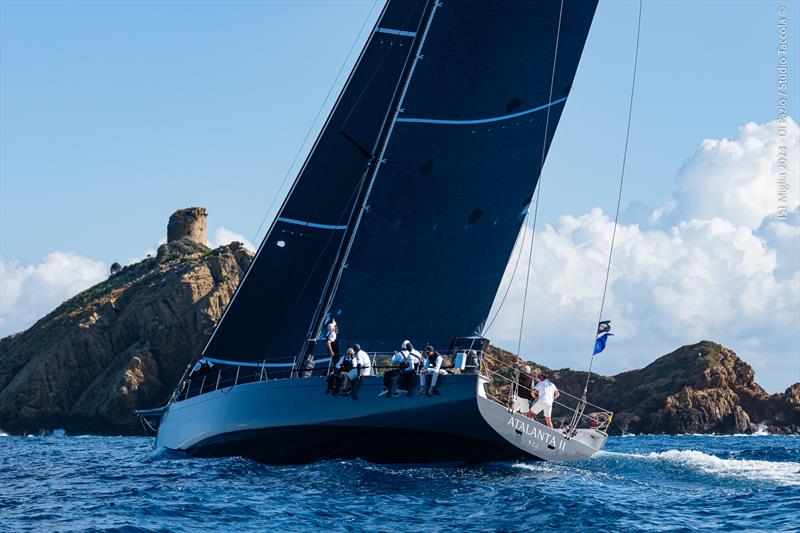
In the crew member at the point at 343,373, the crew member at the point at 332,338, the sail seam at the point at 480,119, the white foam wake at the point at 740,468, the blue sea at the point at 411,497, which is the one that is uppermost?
the sail seam at the point at 480,119

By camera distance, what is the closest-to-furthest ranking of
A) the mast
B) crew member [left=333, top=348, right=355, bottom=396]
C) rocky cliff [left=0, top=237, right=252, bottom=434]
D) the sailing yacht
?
crew member [left=333, top=348, right=355, bottom=396] → the sailing yacht → the mast → rocky cliff [left=0, top=237, right=252, bottom=434]

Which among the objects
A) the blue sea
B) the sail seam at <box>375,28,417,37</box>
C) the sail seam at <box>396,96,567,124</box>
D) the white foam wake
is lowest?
the blue sea

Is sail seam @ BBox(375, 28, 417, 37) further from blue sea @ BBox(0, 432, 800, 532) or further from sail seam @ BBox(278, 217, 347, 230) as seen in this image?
blue sea @ BBox(0, 432, 800, 532)

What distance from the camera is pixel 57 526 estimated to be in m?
13.6

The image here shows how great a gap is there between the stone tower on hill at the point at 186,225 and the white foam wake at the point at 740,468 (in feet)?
247

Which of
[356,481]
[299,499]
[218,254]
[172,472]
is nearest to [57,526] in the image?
[299,499]

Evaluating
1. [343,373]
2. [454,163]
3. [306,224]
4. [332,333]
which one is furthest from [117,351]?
[343,373]

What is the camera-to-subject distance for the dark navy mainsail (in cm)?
2134

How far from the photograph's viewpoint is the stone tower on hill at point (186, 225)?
9388 cm

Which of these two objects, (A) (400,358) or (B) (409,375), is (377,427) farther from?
(A) (400,358)

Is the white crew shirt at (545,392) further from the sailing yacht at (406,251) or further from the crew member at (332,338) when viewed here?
the crew member at (332,338)

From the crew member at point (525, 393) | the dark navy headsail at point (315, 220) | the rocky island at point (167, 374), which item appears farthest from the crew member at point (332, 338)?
the rocky island at point (167, 374)

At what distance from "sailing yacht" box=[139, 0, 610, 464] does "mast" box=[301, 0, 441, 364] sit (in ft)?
0.15

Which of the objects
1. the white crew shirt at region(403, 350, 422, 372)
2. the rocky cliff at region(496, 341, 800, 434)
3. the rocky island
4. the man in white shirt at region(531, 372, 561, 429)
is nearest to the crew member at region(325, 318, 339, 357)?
the white crew shirt at region(403, 350, 422, 372)
